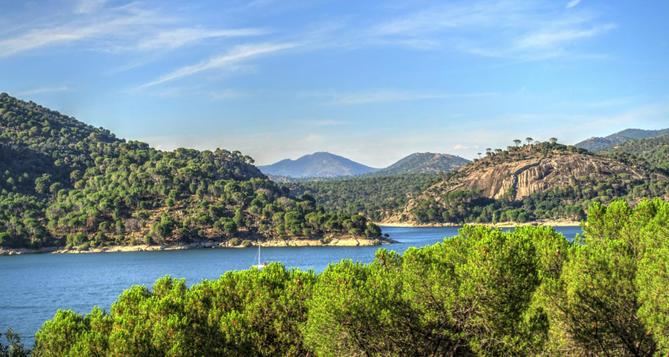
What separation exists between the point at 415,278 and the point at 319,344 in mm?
5511

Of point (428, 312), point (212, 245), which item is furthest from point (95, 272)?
point (428, 312)

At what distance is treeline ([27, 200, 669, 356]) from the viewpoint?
92.5 feet

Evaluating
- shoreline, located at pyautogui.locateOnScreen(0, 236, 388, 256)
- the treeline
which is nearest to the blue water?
shoreline, located at pyautogui.locateOnScreen(0, 236, 388, 256)

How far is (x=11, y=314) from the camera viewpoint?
8069cm

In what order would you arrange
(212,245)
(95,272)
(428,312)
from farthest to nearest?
(212,245) → (95,272) → (428,312)

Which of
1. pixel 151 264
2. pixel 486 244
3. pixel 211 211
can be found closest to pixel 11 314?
pixel 151 264

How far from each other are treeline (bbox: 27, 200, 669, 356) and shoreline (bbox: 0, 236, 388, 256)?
140412 millimetres

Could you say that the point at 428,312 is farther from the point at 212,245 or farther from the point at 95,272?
the point at 212,245

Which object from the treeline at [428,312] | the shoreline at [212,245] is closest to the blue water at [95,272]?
the shoreline at [212,245]

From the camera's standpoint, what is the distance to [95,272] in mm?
126250

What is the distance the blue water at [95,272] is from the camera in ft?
277

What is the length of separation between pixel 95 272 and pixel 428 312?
10692cm

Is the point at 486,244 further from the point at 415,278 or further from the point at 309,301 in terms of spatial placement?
the point at 309,301

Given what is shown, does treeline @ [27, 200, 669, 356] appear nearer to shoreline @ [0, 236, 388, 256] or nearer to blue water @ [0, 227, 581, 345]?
blue water @ [0, 227, 581, 345]
